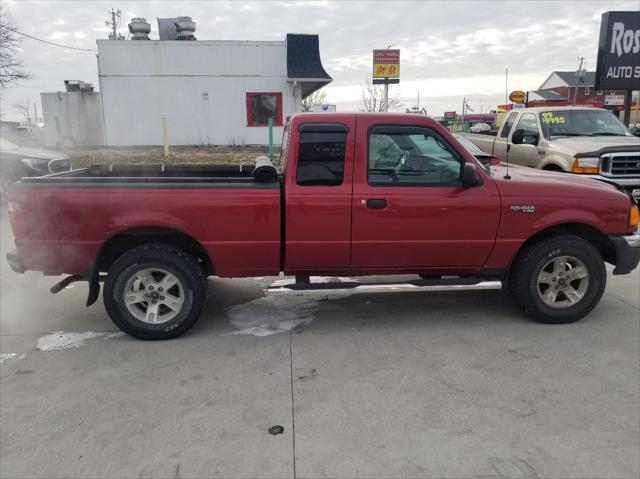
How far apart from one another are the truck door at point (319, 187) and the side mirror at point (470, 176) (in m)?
0.93

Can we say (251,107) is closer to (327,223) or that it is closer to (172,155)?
(172,155)

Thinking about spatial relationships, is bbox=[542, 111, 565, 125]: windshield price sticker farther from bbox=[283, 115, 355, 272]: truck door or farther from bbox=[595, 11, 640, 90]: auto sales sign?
bbox=[283, 115, 355, 272]: truck door

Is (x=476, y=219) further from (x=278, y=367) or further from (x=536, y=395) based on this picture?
(x=278, y=367)

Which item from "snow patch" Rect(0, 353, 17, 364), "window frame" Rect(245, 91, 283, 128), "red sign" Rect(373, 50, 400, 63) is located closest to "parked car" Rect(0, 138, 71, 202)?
"snow patch" Rect(0, 353, 17, 364)

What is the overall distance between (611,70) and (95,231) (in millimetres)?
13470

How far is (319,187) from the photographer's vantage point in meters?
4.28

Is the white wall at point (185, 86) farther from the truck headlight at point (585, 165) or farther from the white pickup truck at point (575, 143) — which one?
the truck headlight at point (585, 165)

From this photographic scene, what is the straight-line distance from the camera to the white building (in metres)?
22.2

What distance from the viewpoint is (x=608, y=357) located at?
4.04 metres

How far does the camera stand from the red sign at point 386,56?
3284 centimetres

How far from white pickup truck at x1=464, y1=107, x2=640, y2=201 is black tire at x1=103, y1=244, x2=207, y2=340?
5525 mm

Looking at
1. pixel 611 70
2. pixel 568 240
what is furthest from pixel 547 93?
pixel 568 240

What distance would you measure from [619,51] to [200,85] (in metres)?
16.2

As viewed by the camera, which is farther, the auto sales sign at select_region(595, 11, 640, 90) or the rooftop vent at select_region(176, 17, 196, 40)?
the rooftop vent at select_region(176, 17, 196, 40)
